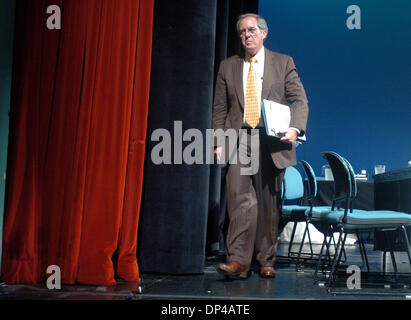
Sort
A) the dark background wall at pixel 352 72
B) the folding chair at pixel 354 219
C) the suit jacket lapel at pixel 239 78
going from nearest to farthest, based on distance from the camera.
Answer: the folding chair at pixel 354 219, the suit jacket lapel at pixel 239 78, the dark background wall at pixel 352 72

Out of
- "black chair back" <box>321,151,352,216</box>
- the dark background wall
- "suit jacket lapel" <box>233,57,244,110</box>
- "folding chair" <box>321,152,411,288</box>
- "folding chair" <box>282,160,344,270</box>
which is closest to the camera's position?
"folding chair" <box>321,152,411,288</box>

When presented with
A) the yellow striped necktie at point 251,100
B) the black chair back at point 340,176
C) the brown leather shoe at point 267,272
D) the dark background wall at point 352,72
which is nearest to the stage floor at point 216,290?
the brown leather shoe at point 267,272

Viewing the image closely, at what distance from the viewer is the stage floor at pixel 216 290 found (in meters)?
2.41

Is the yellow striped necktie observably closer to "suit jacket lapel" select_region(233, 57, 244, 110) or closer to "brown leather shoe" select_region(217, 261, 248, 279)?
"suit jacket lapel" select_region(233, 57, 244, 110)

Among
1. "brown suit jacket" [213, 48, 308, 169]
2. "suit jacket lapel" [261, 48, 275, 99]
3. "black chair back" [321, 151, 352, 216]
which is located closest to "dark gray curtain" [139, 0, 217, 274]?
"brown suit jacket" [213, 48, 308, 169]

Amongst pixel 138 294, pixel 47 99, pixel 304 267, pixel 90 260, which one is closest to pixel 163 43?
pixel 47 99

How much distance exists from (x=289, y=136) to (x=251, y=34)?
72 centimetres

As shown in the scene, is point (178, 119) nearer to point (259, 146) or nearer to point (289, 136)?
point (259, 146)

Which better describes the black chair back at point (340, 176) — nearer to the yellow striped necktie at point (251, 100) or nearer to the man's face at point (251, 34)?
A: the yellow striped necktie at point (251, 100)

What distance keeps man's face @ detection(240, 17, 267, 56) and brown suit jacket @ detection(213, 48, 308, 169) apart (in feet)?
0.33

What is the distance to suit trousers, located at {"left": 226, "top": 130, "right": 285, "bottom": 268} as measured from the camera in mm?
3076

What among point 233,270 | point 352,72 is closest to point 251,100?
point 233,270

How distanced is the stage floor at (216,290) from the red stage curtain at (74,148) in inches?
7.3
